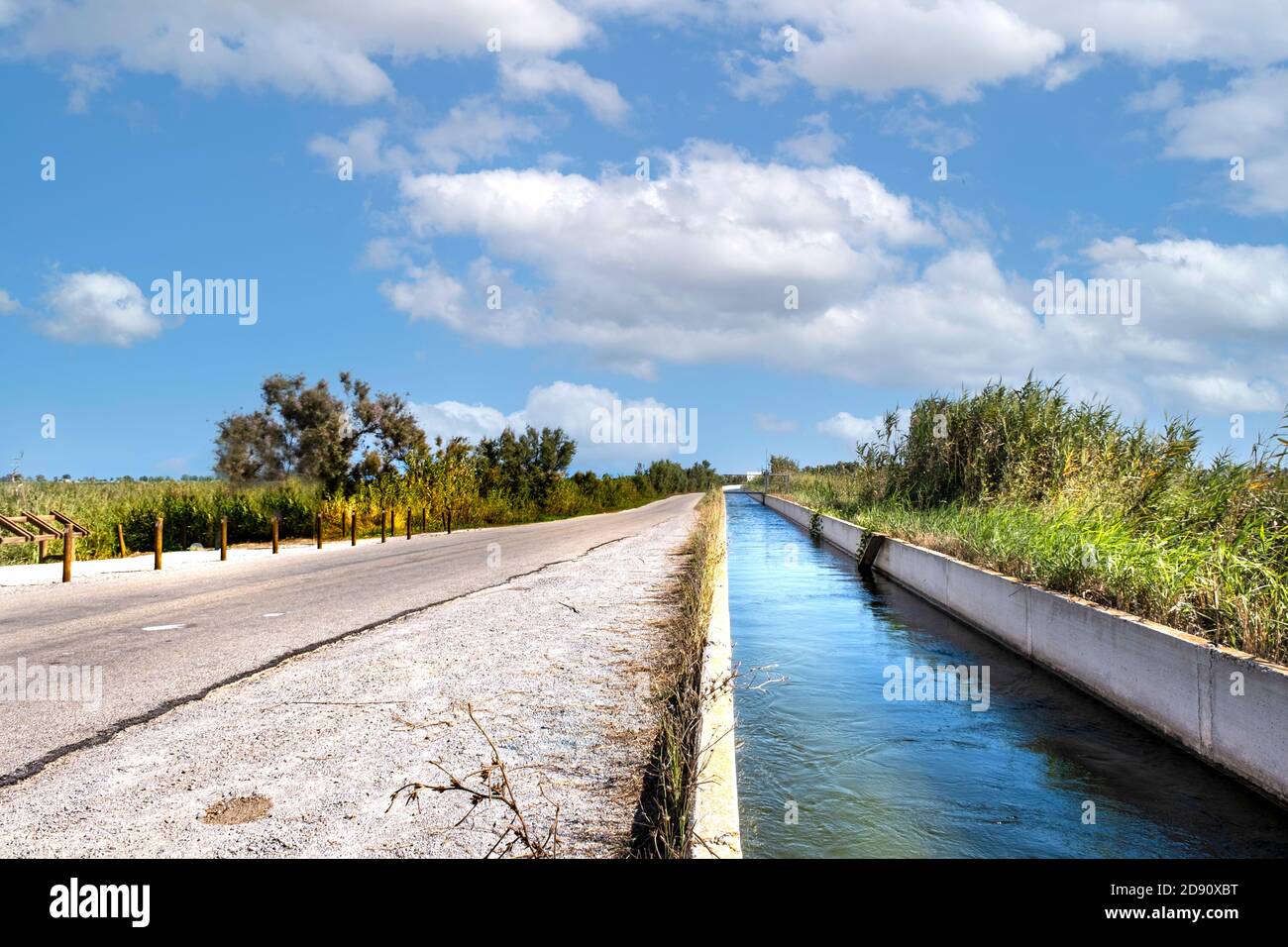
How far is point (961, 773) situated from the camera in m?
5.79

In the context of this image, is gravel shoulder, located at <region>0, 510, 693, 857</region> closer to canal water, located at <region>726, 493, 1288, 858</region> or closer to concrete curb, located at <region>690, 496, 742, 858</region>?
concrete curb, located at <region>690, 496, 742, 858</region>

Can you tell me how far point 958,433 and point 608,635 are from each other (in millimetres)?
13607

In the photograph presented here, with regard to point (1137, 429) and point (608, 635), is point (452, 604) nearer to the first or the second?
point (608, 635)

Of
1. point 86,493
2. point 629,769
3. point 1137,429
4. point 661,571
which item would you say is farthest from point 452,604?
point 86,493

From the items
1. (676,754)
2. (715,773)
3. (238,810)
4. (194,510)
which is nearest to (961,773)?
(715,773)

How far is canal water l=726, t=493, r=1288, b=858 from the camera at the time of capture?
470cm

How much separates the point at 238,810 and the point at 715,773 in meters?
2.43

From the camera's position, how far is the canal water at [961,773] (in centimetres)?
470

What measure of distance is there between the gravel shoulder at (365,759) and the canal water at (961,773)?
3.41 feet

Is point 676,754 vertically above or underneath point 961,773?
above

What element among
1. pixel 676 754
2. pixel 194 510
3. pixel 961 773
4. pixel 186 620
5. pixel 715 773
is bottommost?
pixel 961 773

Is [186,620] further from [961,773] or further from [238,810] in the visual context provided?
[961,773]

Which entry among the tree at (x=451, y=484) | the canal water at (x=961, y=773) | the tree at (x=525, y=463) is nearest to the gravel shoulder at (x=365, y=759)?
the canal water at (x=961, y=773)

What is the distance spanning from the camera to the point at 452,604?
35.8 ft
